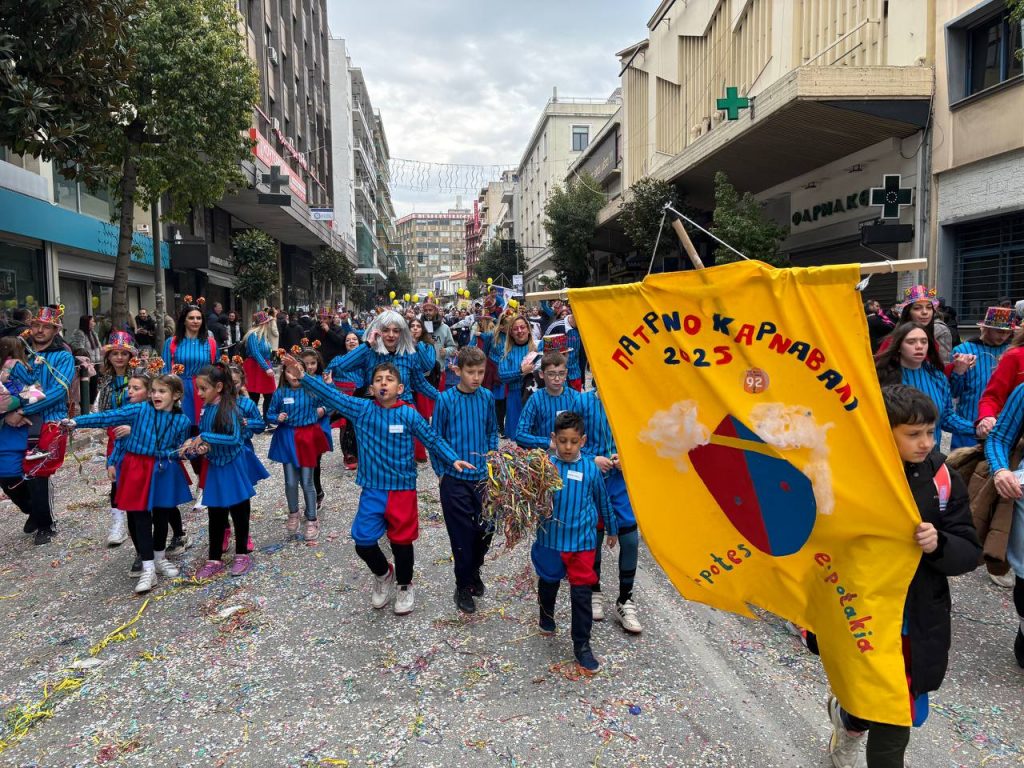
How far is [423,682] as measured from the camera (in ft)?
12.0

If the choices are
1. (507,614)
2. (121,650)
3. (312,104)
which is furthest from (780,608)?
(312,104)

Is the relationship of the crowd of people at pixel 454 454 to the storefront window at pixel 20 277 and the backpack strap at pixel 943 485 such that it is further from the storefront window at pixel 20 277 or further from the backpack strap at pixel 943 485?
the storefront window at pixel 20 277

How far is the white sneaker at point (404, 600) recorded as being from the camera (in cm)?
449

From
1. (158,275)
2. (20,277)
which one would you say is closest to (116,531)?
(158,275)

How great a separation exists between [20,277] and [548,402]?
46.7ft

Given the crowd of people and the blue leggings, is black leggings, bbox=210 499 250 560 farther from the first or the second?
the blue leggings

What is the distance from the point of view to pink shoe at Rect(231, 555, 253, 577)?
206 inches

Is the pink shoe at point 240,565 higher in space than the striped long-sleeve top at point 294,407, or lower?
lower

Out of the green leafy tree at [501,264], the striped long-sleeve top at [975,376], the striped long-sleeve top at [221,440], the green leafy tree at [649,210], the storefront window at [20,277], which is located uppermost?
the green leafy tree at [501,264]

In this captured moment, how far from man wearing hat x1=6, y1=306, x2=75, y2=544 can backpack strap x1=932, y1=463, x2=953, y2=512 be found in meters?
6.04

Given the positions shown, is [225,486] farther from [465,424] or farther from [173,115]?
[173,115]

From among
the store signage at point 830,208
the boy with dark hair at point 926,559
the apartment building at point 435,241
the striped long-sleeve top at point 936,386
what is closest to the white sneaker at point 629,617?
the boy with dark hair at point 926,559

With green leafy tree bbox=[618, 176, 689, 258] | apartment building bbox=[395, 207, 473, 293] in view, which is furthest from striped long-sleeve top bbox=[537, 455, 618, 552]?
apartment building bbox=[395, 207, 473, 293]

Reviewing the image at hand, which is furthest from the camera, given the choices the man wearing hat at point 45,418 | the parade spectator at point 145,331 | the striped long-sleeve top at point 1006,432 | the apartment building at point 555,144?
the apartment building at point 555,144
